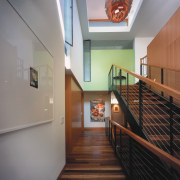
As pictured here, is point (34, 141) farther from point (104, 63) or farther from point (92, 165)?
point (104, 63)

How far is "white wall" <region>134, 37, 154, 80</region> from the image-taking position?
6434 millimetres

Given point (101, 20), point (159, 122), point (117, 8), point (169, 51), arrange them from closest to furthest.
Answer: point (159, 122)
point (117, 8)
point (169, 51)
point (101, 20)

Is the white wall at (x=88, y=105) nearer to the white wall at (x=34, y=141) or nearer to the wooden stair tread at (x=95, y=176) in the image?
the wooden stair tread at (x=95, y=176)

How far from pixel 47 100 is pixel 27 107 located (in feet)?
1.71

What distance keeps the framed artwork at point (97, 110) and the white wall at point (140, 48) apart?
285 centimetres

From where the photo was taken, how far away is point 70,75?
3.50 meters

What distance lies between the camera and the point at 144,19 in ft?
17.5

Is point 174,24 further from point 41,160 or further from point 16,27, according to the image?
point 41,160

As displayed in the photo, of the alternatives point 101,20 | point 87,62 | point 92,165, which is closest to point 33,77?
point 92,165

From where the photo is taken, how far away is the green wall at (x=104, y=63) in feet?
22.3

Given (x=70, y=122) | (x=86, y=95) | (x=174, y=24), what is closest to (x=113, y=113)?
(x=86, y=95)

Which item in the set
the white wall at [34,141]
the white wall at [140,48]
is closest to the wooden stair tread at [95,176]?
the white wall at [34,141]

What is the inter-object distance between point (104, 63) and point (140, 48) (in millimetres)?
2093

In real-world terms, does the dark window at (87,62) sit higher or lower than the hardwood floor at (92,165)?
higher
